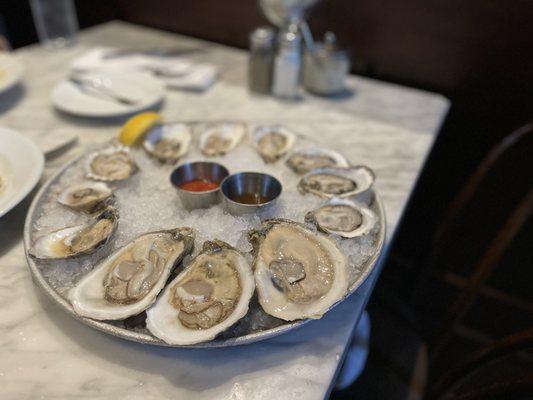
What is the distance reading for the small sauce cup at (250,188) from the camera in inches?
34.6

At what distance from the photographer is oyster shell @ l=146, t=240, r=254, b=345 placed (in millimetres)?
590

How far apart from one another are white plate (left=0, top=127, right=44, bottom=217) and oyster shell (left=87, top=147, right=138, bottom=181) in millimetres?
111

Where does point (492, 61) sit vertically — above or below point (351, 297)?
above

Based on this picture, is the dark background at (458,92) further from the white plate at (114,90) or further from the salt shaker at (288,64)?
the white plate at (114,90)

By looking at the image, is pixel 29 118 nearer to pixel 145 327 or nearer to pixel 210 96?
pixel 210 96

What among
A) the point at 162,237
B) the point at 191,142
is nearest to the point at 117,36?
the point at 191,142

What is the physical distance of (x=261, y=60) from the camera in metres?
1.46

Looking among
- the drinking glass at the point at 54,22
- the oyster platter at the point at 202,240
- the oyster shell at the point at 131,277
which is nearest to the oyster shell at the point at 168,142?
the oyster platter at the point at 202,240

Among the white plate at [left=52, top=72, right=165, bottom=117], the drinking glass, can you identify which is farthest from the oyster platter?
the drinking glass

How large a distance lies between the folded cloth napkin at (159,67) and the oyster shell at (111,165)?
61 centimetres

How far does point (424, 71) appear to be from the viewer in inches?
63.6

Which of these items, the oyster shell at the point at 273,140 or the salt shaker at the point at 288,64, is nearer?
the oyster shell at the point at 273,140

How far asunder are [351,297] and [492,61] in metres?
1.20

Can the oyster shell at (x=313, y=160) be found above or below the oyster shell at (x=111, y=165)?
above
